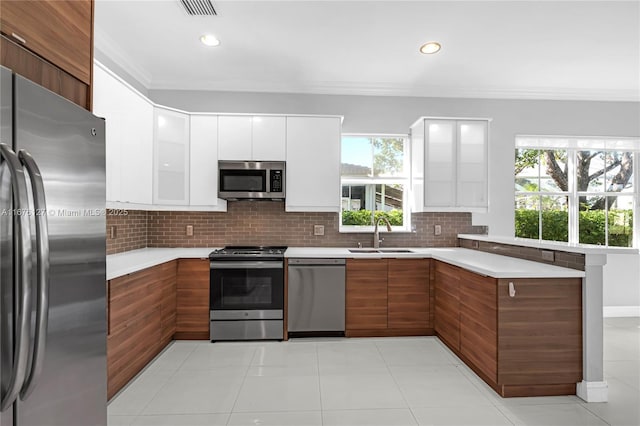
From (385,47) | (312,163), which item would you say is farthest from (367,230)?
(385,47)

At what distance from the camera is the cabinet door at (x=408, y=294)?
333 centimetres

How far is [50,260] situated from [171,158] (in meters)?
2.43

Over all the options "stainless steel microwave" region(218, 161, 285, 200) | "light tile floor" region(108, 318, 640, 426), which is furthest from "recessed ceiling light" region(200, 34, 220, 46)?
"light tile floor" region(108, 318, 640, 426)

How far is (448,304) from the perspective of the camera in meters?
3.00

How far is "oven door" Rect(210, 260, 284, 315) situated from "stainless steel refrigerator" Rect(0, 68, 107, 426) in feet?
5.88

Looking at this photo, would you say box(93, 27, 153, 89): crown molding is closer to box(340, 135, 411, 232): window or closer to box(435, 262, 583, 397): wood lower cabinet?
box(340, 135, 411, 232): window

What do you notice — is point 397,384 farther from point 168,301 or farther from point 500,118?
point 500,118

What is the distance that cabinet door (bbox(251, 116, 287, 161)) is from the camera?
356 cm

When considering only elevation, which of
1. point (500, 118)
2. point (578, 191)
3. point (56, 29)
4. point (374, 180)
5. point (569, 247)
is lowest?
point (569, 247)

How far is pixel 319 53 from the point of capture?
10.3 ft

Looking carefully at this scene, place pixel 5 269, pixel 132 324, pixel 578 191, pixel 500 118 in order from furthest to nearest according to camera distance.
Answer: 1. pixel 578 191
2. pixel 500 118
3. pixel 132 324
4. pixel 5 269

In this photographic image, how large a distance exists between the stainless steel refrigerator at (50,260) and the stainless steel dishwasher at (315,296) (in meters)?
1.96

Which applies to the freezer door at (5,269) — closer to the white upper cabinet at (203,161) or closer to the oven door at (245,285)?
the oven door at (245,285)

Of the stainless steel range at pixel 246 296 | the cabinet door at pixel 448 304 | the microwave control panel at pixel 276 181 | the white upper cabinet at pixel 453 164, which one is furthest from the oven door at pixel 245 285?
the white upper cabinet at pixel 453 164
